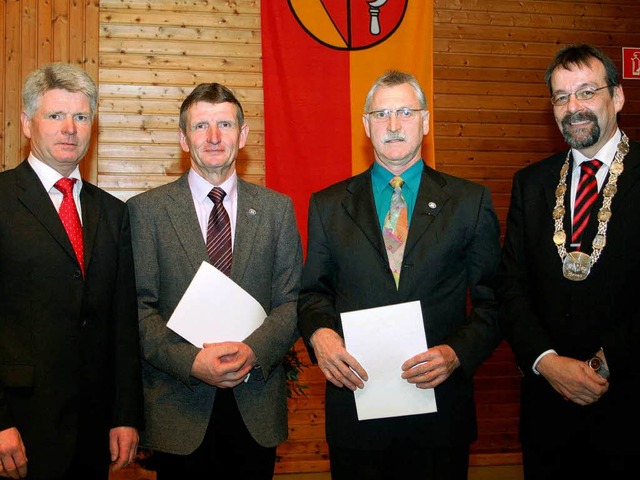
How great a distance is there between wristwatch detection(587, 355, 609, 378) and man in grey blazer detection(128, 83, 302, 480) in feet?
3.45

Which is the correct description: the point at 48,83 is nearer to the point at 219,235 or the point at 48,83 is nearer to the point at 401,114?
the point at 219,235

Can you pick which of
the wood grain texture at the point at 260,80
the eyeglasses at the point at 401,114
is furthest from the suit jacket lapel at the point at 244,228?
the wood grain texture at the point at 260,80

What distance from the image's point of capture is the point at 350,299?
7.44 ft

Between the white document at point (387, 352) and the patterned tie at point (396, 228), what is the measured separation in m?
0.17

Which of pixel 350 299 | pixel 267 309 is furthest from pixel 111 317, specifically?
pixel 350 299

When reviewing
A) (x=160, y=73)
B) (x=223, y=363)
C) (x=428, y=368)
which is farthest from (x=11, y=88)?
(x=428, y=368)

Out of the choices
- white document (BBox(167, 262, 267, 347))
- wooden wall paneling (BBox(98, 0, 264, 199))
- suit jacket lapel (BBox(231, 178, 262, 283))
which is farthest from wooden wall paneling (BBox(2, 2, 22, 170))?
white document (BBox(167, 262, 267, 347))

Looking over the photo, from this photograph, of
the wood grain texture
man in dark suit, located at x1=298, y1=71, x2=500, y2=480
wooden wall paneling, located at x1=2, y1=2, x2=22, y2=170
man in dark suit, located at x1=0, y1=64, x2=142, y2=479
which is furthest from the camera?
the wood grain texture

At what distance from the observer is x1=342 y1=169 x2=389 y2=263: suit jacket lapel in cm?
225

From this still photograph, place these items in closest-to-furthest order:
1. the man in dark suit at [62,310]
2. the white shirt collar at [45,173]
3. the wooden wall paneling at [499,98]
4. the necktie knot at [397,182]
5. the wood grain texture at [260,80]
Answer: the man in dark suit at [62,310], the white shirt collar at [45,173], the necktie knot at [397,182], the wood grain texture at [260,80], the wooden wall paneling at [499,98]

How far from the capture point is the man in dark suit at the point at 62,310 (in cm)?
203

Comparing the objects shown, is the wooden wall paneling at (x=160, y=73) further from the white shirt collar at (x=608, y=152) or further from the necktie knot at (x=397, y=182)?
the white shirt collar at (x=608, y=152)

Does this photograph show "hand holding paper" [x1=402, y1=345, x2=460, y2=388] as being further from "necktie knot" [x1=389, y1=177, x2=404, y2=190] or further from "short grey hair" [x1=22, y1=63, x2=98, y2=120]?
"short grey hair" [x1=22, y1=63, x2=98, y2=120]

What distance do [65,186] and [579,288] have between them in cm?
183
